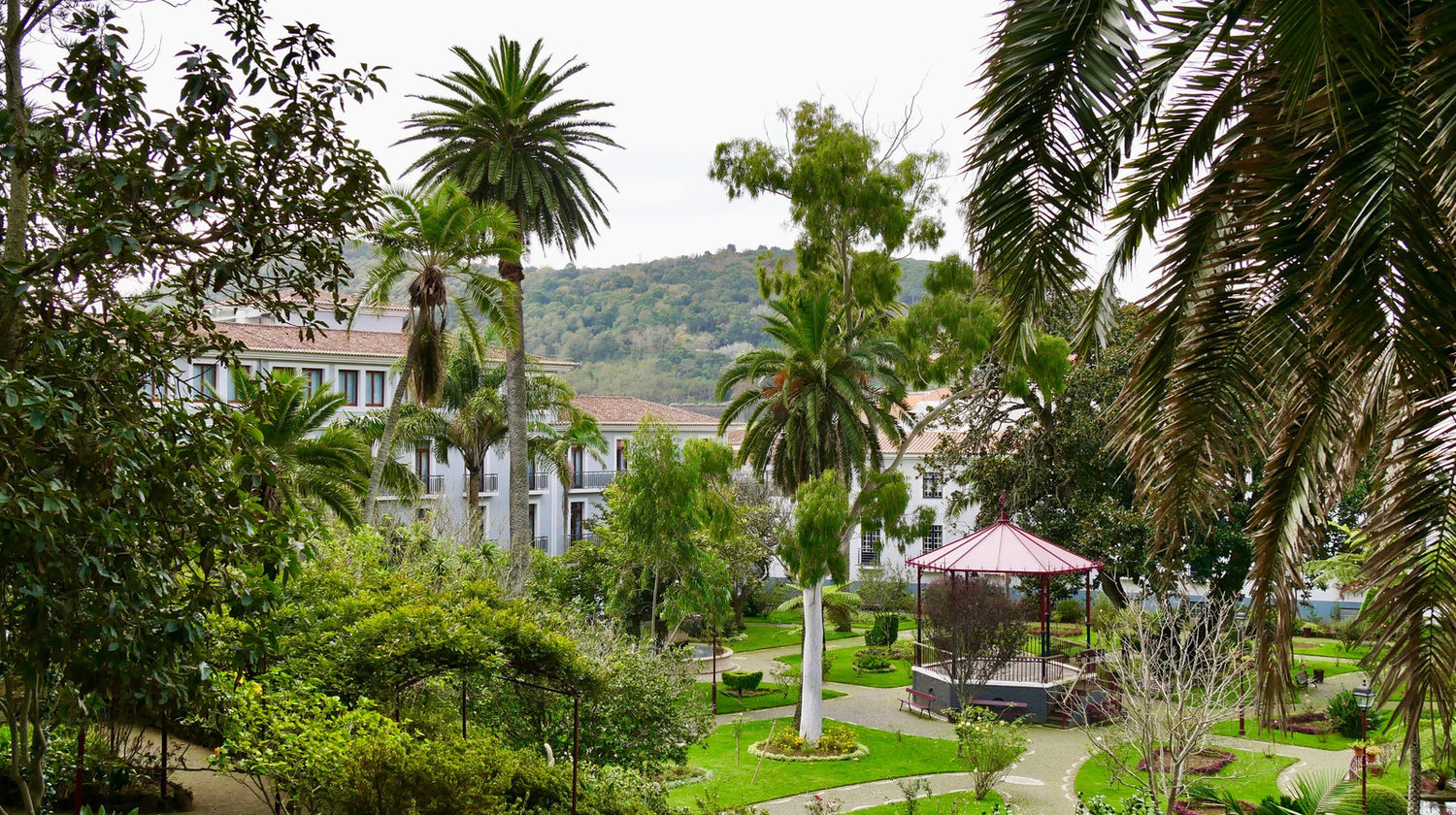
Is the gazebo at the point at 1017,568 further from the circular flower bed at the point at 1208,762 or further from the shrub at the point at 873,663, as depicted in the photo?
the shrub at the point at 873,663

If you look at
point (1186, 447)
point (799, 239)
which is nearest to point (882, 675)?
point (799, 239)

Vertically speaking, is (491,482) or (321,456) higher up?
(321,456)

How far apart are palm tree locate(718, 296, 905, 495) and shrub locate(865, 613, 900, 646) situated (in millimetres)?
12409

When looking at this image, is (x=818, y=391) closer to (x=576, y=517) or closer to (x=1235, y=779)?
(x=1235, y=779)

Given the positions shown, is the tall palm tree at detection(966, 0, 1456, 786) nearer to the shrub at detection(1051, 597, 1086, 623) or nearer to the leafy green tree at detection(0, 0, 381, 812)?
the leafy green tree at detection(0, 0, 381, 812)

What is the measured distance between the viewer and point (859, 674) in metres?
29.6

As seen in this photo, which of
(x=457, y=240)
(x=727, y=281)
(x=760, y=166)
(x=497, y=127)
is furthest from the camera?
(x=727, y=281)

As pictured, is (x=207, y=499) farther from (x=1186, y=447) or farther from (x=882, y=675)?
(x=882, y=675)

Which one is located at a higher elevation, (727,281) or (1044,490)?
(727,281)

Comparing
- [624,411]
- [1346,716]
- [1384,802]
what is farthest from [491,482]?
[1384,802]

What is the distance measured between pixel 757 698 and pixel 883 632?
886cm

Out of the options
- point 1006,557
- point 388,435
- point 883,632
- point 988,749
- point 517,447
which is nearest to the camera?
point 988,749

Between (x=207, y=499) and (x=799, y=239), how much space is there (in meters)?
17.9

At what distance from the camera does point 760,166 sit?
72.2ft
